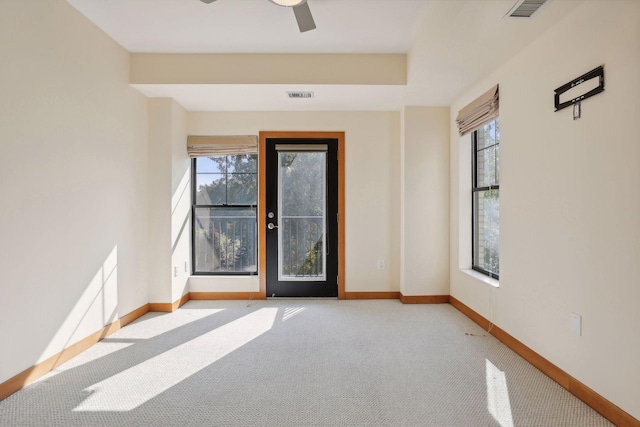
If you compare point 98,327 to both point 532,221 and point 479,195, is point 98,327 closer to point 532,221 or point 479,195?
point 532,221

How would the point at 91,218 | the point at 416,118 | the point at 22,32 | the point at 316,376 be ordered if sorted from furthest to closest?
1. the point at 416,118
2. the point at 91,218
3. the point at 316,376
4. the point at 22,32

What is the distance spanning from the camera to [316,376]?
231cm

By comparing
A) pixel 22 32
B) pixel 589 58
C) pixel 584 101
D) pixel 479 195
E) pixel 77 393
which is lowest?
pixel 77 393

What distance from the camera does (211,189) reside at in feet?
14.2

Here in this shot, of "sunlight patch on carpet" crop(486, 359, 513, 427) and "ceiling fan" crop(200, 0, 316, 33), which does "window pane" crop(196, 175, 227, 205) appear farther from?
"sunlight patch on carpet" crop(486, 359, 513, 427)

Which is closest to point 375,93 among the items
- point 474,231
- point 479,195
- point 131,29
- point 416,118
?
point 416,118

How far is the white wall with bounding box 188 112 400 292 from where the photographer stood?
4.26 m

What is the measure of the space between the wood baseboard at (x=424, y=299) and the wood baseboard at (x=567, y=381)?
32.2 inches

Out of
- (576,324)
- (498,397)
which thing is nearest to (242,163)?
(498,397)

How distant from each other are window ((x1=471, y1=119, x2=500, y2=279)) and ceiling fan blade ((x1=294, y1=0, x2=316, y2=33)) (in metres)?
1.92

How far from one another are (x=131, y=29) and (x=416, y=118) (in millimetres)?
2929

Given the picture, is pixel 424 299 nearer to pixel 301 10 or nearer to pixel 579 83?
pixel 579 83

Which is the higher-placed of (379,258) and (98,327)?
(379,258)

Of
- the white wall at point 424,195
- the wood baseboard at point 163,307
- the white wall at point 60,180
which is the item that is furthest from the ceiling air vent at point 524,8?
the wood baseboard at point 163,307
